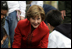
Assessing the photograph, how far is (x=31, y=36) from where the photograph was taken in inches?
75.0

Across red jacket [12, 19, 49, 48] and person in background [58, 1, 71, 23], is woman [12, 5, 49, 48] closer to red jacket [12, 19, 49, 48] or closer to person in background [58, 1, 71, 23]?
red jacket [12, 19, 49, 48]

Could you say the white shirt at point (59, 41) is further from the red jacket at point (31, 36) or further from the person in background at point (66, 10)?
the person in background at point (66, 10)

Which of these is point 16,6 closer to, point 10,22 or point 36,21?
point 10,22

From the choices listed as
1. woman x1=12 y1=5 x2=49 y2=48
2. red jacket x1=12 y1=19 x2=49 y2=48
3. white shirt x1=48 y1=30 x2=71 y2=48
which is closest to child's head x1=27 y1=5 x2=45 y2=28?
woman x1=12 y1=5 x2=49 y2=48

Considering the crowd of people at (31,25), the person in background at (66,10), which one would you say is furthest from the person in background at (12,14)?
the person in background at (66,10)

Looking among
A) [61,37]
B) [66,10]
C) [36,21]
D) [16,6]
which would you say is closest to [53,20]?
[36,21]

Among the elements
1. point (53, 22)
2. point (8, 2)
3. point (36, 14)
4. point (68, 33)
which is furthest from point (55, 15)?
point (8, 2)

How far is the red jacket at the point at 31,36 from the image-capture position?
6.26ft

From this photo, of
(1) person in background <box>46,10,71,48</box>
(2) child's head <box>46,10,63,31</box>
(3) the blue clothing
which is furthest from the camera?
(3) the blue clothing

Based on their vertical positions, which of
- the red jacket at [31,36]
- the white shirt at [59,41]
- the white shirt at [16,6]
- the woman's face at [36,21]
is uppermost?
the white shirt at [16,6]

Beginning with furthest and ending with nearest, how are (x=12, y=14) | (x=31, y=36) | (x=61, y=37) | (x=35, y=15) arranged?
1. (x=12, y=14)
2. (x=31, y=36)
3. (x=35, y=15)
4. (x=61, y=37)

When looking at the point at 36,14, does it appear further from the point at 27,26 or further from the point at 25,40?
the point at 25,40

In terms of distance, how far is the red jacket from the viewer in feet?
6.26

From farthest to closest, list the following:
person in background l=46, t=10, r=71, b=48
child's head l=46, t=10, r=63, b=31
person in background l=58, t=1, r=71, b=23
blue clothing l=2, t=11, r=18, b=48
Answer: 1. person in background l=58, t=1, r=71, b=23
2. blue clothing l=2, t=11, r=18, b=48
3. child's head l=46, t=10, r=63, b=31
4. person in background l=46, t=10, r=71, b=48
